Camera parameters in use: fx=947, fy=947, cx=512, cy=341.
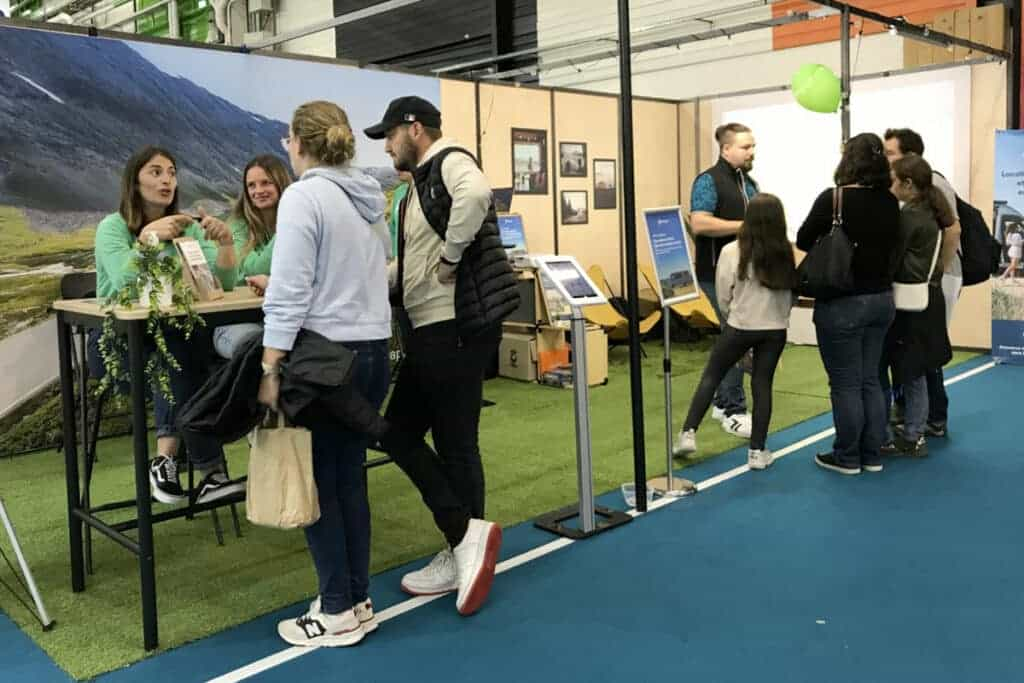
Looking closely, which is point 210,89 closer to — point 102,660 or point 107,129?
point 107,129

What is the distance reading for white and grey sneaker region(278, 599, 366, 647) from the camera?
2613mm

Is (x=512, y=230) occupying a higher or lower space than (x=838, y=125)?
lower

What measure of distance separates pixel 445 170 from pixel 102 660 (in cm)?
165

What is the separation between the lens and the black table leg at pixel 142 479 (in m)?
2.57

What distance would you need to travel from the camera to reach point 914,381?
450 cm

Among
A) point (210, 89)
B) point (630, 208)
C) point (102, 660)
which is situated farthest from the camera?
point (210, 89)

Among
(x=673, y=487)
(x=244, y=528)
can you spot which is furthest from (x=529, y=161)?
(x=244, y=528)

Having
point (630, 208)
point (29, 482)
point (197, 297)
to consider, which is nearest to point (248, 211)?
point (197, 297)

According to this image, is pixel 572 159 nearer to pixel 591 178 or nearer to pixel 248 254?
pixel 591 178

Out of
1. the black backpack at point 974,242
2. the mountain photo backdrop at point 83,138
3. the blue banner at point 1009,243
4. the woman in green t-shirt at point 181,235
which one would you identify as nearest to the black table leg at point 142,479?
the woman in green t-shirt at point 181,235

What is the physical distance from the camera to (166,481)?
132 inches

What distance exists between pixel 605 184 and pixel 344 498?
620 centimetres

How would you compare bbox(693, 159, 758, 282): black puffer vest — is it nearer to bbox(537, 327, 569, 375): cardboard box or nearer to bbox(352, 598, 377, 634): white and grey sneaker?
bbox(537, 327, 569, 375): cardboard box

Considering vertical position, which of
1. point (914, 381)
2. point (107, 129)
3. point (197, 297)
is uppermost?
point (107, 129)
